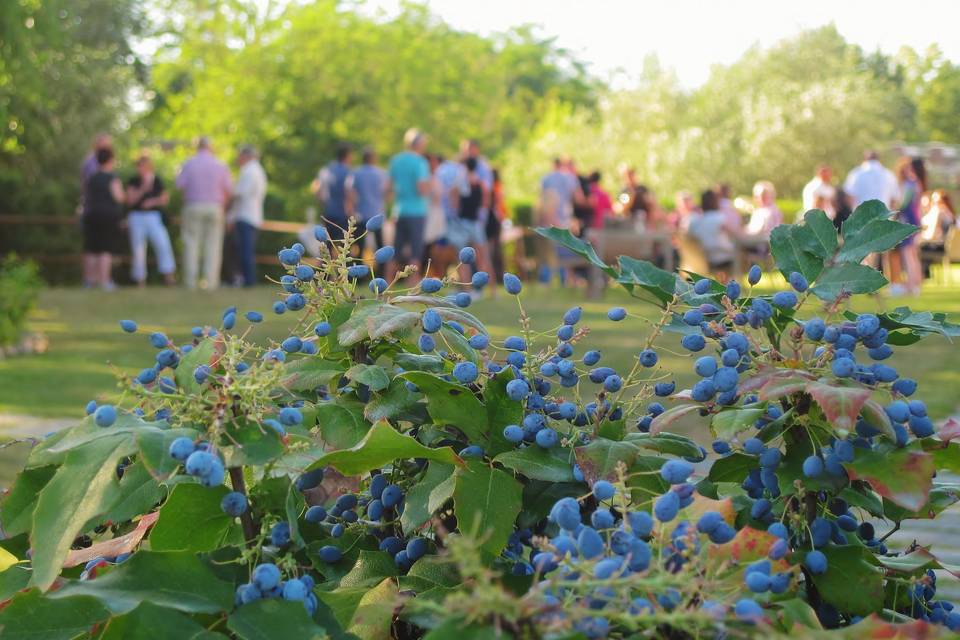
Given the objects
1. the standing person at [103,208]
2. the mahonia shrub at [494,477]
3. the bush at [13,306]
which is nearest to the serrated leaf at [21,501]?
the mahonia shrub at [494,477]

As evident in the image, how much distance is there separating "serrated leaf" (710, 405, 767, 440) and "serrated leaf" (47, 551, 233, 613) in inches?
19.9

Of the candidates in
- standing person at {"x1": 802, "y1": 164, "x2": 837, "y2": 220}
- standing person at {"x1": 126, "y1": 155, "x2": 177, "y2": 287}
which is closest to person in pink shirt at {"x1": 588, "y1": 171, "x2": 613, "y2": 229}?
standing person at {"x1": 802, "y1": 164, "x2": 837, "y2": 220}

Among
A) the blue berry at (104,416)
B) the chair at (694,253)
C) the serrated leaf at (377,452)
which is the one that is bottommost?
the chair at (694,253)

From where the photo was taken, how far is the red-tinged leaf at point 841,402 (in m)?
1.21

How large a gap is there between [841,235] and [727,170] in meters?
55.4

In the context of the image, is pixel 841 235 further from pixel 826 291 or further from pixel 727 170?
pixel 727 170

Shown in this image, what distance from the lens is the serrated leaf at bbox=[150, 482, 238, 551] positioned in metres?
1.31

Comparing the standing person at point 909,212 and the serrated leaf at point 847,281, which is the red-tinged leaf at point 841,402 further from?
the standing person at point 909,212

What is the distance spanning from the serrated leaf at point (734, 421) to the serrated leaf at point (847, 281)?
0.63ft

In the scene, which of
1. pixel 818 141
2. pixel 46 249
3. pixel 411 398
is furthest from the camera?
pixel 818 141

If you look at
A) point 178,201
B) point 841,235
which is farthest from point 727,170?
point 841,235

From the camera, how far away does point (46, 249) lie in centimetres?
2297

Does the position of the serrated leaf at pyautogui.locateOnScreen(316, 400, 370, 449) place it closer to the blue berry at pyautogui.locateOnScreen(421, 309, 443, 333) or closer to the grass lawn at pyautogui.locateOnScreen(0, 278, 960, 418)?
the blue berry at pyautogui.locateOnScreen(421, 309, 443, 333)

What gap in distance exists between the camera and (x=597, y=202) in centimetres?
2097
